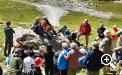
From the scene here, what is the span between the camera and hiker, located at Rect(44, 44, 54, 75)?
23269mm

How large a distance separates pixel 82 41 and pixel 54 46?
6.80 m

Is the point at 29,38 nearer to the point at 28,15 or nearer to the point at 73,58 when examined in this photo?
the point at 73,58

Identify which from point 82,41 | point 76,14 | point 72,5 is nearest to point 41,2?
point 72,5

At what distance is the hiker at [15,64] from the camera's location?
21641 millimetres

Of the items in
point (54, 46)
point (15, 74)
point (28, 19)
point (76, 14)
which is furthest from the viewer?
point (76, 14)

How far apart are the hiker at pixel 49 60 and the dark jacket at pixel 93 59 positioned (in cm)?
275

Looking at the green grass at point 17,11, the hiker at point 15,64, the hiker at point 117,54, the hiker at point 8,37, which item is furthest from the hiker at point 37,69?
the green grass at point 17,11

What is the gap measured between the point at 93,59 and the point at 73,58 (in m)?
1.38

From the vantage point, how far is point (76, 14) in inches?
2872

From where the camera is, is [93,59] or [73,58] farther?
[73,58]

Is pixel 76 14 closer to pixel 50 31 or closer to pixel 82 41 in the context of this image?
pixel 82 41

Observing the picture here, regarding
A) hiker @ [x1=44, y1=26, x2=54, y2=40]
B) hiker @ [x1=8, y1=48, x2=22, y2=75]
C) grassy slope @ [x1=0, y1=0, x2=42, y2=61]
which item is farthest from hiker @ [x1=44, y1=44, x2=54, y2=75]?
grassy slope @ [x1=0, y1=0, x2=42, y2=61]

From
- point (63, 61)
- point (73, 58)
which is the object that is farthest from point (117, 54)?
point (63, 61)

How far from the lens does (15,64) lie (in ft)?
71.0
